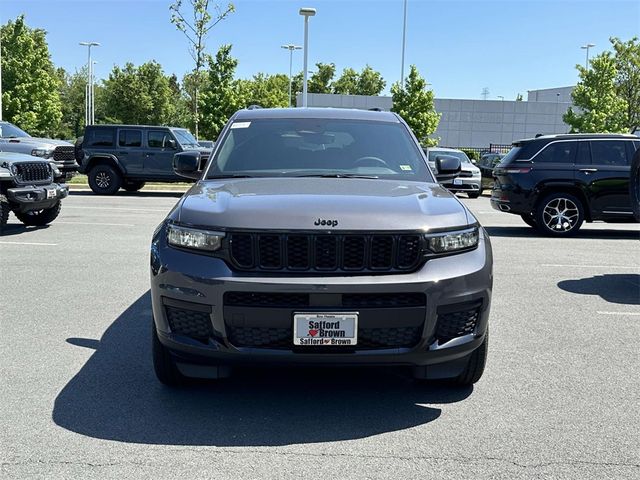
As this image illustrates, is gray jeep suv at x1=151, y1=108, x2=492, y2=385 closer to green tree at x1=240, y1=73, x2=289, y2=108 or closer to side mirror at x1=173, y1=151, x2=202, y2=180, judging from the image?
side mirror at x1=173, y1=151, x2=202, y2=180

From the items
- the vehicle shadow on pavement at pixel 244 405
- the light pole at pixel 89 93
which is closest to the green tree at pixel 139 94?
the light pole at pixel 89 93

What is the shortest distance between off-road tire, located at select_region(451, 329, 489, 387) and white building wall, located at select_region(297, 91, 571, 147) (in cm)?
6263

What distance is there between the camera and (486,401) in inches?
175

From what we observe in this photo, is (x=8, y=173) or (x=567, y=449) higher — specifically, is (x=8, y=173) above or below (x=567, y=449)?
above

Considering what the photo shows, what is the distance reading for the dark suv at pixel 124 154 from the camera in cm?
2186

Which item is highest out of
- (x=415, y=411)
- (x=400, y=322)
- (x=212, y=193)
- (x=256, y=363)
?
(x=212, y=193)

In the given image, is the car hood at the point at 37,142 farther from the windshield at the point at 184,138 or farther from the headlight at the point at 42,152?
the windshield at the point at 184,138

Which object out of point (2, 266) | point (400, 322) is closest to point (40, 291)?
point (2, 266)

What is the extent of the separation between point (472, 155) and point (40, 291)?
129 feet

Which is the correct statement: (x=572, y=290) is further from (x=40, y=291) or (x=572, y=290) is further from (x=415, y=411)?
(x=40, y=291)

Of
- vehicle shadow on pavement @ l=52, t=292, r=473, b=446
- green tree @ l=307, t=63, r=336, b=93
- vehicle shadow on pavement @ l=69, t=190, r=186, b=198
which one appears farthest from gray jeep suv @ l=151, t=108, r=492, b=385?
green tree @ l=307, t=63, r=336, b=93

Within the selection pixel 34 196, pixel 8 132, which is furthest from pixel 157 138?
pixel 34 196

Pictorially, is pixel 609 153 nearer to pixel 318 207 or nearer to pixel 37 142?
pixel 318 207

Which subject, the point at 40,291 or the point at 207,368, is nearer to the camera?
the point at 207,368
